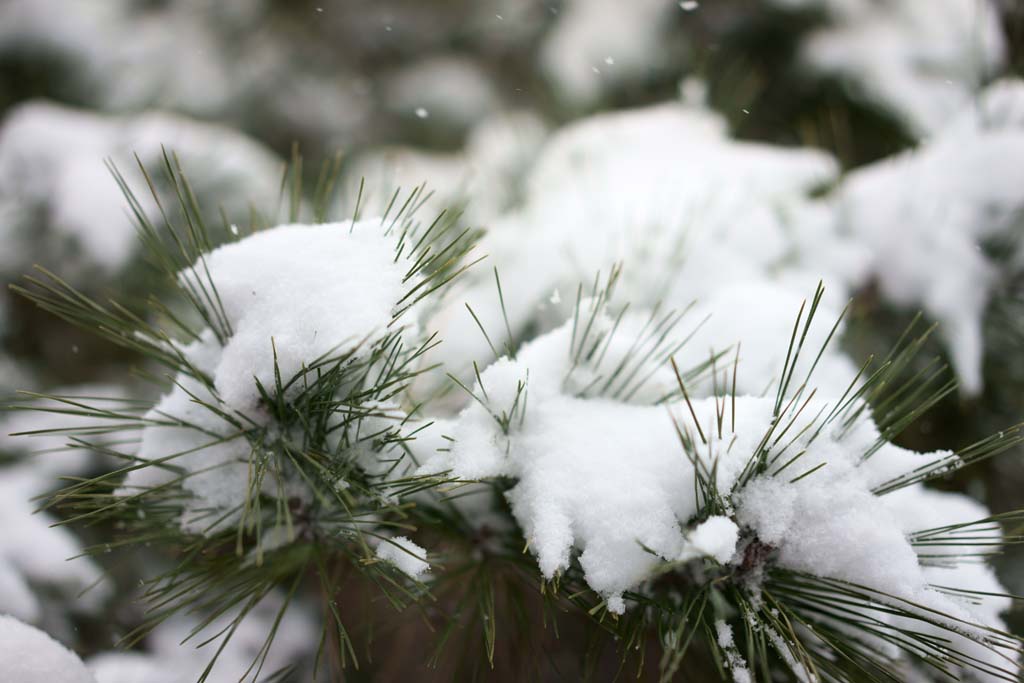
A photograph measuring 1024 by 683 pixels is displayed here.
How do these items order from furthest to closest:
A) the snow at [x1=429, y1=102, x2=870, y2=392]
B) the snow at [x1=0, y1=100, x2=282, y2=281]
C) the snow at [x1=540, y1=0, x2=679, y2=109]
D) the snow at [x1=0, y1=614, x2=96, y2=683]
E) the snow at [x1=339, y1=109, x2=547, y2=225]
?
1. the snow at [x1=540, y1=0, x2=679, y2=109]
2. the snow at [x1=0, y1=100, x2=282, y2=281]
3. the snow at [x1=339, y1=109, x2=547, y2=225]
4. the snow at [x1=429, y1=102, x2=870, y2=392]
5. the snow at [x1=0, y1=614, x2=96, y2=683]

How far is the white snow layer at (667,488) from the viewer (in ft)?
1.52

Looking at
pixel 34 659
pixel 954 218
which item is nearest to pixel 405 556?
pixel 34 659

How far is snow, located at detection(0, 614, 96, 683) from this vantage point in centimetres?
56

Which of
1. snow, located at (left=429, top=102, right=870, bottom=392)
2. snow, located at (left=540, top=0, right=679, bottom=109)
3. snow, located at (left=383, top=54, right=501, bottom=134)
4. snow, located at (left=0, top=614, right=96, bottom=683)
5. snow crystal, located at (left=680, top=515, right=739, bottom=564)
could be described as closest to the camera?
snow crystal, located at (left=680, top=515, right=739, bottom=564)

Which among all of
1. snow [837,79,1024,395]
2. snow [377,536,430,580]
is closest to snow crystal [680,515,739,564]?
snow [377,536,430,580]

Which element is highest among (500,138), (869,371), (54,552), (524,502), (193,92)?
(193,92)

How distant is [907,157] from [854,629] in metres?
0.79

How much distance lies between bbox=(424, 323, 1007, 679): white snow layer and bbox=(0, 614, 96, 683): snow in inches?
16.8

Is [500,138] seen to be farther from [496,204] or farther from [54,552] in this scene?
[54,552]

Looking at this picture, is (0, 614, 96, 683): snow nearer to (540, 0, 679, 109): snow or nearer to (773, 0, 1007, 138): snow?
(540, 0, 679, 109): snow

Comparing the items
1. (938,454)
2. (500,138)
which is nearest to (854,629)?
(938,454)

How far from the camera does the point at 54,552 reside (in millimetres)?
989

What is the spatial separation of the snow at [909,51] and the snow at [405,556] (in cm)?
111

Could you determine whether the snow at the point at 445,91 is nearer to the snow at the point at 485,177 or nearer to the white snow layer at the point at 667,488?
the snow at the point at 485,177
